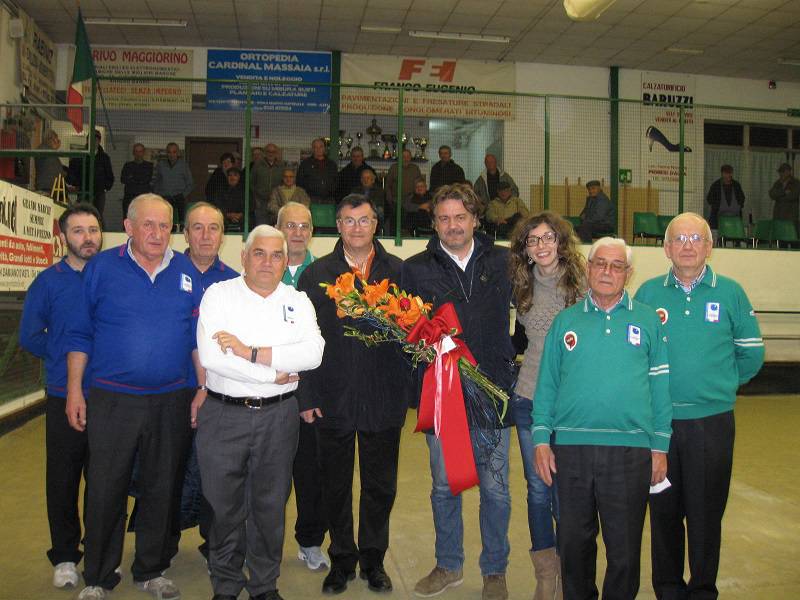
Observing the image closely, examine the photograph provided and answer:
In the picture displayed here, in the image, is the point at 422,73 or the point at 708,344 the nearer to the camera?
the point at 708,344

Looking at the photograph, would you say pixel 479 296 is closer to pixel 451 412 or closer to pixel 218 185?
pixel 451 412

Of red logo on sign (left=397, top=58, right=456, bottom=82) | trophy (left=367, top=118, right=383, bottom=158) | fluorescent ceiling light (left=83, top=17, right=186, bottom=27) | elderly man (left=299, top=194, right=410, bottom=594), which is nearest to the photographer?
elderly man (left=299, top=194, right=410, bottom=594)

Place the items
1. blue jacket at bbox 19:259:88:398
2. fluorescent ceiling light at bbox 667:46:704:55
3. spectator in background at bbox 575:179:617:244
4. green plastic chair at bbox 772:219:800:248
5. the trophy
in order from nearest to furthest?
blue jacket at bbox 19:259:88:398, spectator in background at bbox 575:179:617:244, green plastic chair at bbox 772:219:800:248, the trophy, fluorescent ceiling light at bbox 667:46:704:55

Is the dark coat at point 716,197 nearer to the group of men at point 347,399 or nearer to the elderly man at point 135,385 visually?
the group of men at point 347,399

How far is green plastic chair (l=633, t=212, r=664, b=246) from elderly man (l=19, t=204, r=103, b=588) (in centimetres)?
867

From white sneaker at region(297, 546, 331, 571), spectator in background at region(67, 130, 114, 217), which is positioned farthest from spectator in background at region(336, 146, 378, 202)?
white sneaker at region(297, 546, 331, 571)

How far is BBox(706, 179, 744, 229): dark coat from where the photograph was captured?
10.7 metres

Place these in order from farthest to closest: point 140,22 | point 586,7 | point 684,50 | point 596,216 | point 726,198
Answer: point 684,50
point 140,22
point 726,198
point 596,216
point 586,7

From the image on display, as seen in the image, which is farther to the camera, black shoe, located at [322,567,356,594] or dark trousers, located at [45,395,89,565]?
dark trousers, located at [45,395,89,565]

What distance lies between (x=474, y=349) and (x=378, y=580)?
115 cm

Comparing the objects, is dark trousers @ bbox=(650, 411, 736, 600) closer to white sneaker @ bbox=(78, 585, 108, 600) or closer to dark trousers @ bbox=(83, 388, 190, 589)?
dark trousers @ bbox=(83, 388, 190, 589)

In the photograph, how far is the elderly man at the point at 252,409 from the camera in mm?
2785

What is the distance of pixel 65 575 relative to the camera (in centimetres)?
318

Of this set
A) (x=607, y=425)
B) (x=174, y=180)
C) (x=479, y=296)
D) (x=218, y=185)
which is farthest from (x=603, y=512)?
(x=174, y=180)
